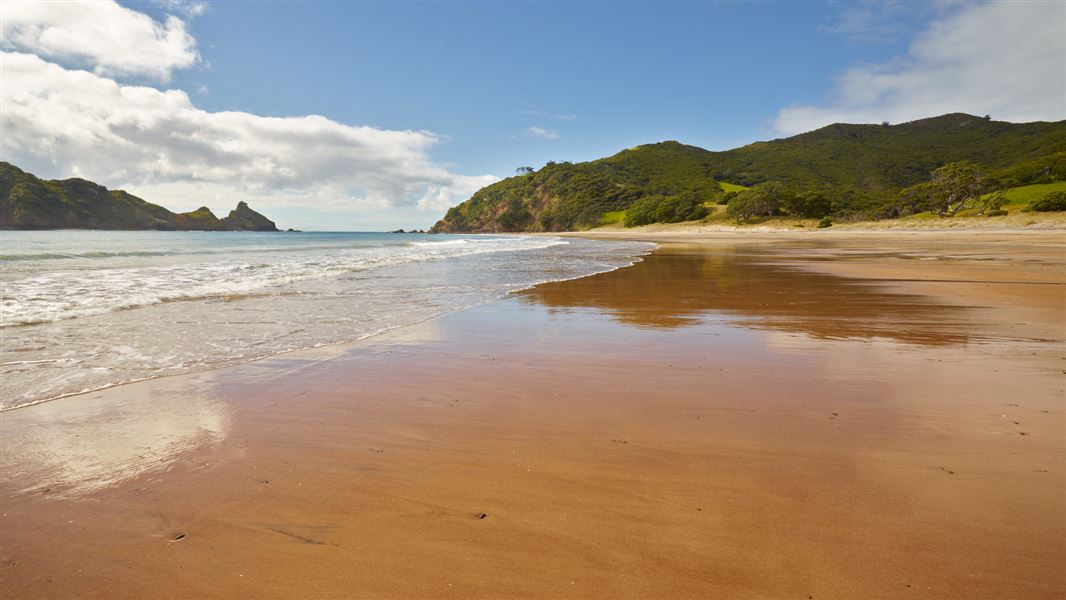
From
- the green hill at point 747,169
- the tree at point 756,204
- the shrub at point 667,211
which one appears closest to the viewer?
the tree at point 756,204

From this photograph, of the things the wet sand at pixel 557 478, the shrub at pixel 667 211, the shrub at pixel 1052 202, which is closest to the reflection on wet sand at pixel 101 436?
the wet sand at pixel 557 478

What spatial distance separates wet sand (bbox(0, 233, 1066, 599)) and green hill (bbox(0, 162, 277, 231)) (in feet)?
→ 448

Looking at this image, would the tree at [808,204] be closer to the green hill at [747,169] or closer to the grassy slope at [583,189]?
the green hill at [747,169]

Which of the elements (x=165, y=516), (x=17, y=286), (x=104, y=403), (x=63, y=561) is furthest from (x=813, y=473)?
(x=17, y=286)

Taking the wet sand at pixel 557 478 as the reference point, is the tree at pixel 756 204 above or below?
above

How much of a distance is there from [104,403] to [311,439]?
2250mm

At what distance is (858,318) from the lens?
7.61 metres

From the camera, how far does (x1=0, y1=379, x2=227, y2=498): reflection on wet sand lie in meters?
2.82

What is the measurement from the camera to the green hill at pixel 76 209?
313ft

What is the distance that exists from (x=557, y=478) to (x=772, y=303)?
7.96 m

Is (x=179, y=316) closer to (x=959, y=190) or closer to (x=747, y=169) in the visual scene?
(x=959, y=190)

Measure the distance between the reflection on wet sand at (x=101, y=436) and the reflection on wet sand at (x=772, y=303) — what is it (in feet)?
18.7

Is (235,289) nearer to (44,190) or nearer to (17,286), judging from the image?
(17,286)

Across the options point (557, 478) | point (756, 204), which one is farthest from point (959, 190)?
point (557, 478)
